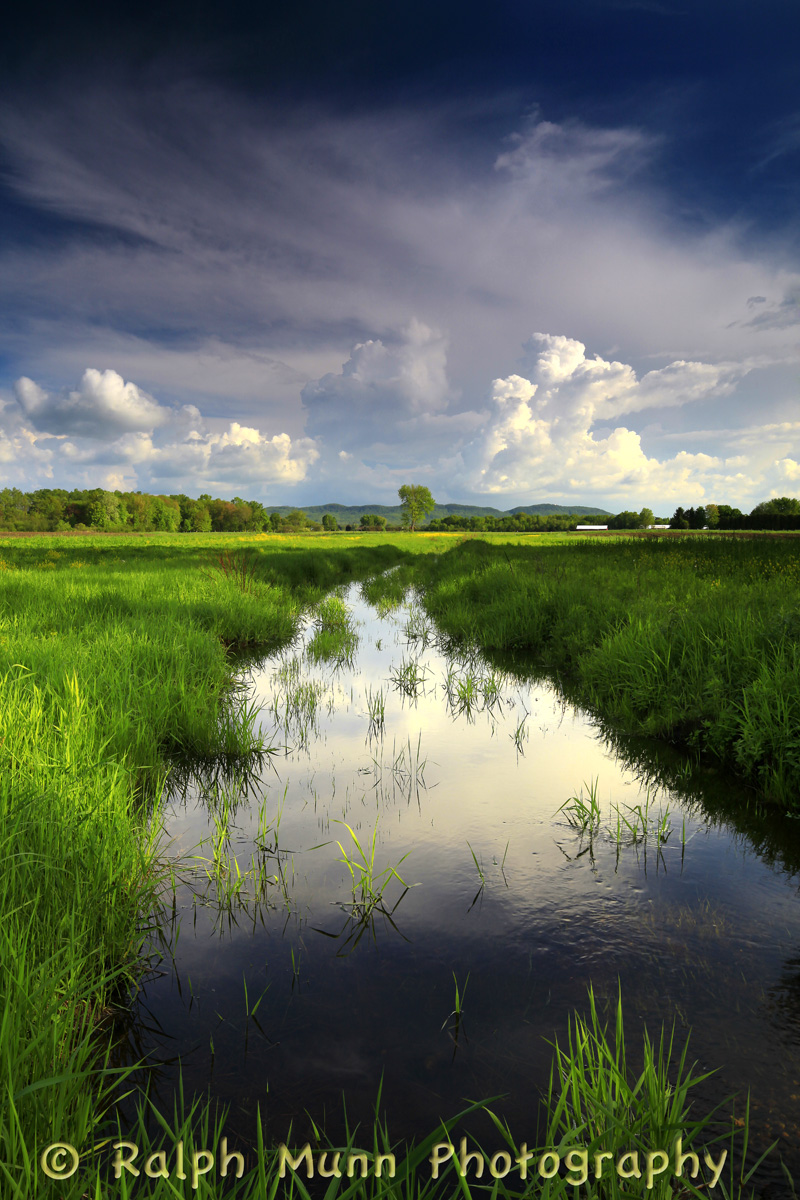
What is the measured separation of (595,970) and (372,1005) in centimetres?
119

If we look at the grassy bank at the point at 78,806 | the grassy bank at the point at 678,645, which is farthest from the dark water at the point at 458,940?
the grassy bank at the point at 678,645

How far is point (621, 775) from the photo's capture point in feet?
18.6

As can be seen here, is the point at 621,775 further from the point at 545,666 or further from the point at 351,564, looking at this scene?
the point at 351,564

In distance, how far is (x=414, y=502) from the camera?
15388 centimetres

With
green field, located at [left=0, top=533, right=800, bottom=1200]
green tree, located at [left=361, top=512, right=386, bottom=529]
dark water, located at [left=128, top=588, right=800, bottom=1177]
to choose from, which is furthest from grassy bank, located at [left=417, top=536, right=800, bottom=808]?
green tree, located at [left=361, top=512, right=386, bottom=529]

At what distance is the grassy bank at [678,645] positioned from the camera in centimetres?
525

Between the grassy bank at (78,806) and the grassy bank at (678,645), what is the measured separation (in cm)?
486

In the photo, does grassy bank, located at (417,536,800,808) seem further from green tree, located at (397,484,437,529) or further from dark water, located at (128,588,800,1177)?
green tree, located at (397,484,437,529)

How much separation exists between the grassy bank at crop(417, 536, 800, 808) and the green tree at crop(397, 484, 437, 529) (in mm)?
141365

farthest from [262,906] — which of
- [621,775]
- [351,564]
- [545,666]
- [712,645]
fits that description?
[351,564]

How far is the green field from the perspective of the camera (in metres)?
2.12

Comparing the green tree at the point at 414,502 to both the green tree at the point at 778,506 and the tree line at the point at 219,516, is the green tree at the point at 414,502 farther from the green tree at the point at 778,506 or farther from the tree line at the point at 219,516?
the green tree at the point at 778,506

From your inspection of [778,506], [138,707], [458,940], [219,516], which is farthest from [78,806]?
[219,516]

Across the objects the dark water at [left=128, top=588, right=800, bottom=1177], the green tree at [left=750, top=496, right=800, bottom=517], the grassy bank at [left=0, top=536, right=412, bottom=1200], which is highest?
the green tree at [left=750, top=496, right=800, bottom=517]
